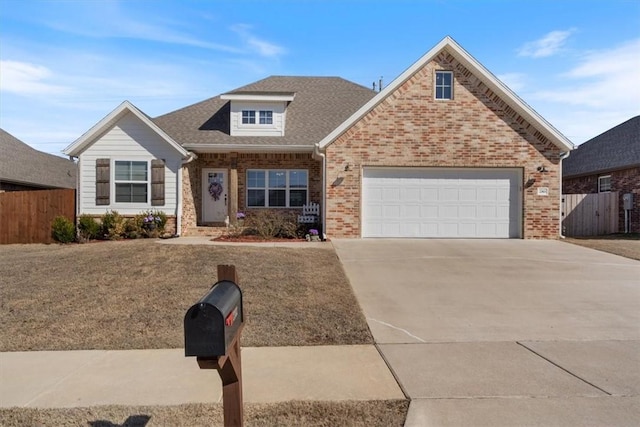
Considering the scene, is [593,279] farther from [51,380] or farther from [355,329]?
[51,380]

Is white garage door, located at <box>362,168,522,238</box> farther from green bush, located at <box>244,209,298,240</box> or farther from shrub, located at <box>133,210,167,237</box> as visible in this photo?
shrub, located at <box>133,210,167,237</box>

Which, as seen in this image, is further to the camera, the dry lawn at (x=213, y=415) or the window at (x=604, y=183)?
the window at (x=604, y=183)

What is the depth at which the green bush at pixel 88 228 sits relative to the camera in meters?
15.1

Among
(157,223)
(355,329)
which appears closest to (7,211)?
(157,223)

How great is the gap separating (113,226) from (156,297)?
8.60m

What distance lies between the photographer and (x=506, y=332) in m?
6.27

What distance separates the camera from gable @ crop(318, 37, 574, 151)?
14531 millimetres

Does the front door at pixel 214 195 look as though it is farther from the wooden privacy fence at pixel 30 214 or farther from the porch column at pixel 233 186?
the wooden privacy fence at pixel 30 214

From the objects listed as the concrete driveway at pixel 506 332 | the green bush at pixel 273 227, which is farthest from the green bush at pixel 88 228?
the concrete driveway at pixel 506 332

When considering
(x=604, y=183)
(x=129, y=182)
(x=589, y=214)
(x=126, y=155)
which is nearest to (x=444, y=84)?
(x=589, y=214)

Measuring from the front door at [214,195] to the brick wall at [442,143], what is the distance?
494 cm

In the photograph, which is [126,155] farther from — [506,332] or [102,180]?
[506,332]

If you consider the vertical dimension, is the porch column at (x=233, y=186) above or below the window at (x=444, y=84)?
below

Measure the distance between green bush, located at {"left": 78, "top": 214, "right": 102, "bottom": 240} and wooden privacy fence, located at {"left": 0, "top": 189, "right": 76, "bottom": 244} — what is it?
86cm
